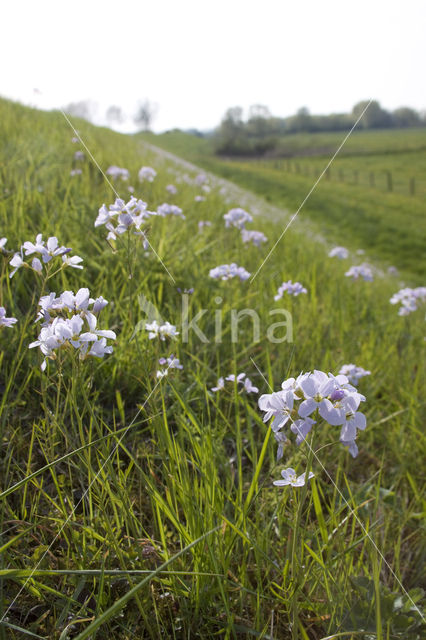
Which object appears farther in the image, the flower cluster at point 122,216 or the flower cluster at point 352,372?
the flower cluster at point 352,372

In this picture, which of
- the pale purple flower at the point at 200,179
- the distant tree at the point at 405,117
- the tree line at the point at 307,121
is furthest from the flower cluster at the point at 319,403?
the distant tree at the point at 405,117

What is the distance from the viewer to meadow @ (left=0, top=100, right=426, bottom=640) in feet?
3.87

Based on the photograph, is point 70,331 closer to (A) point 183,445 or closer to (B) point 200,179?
(A) point 183,445

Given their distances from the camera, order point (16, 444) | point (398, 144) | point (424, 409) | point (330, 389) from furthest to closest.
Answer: point (398, 144) < point (424, 409) < point (16, 444) < point (330, 389)

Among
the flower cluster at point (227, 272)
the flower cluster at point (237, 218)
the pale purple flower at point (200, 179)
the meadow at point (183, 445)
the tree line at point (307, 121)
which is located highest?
the tree line at point (307, 121)

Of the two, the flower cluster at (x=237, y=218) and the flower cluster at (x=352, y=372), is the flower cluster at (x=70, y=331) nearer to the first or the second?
the flower cluster at (x=352, y=372)

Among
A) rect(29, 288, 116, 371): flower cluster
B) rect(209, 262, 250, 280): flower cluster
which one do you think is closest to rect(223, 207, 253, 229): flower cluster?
rect(209, 262, 250, 280): flower cluster

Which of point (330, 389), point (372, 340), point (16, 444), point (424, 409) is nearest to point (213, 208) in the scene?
point (372, 340)

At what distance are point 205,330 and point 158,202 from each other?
6.54 ft

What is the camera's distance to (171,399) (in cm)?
198

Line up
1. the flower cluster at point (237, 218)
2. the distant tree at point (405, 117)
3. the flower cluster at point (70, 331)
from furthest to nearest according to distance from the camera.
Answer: the distant tree at point (405, 117) → the flower cluster at point (237, 218) → the flower cluster at point (70, 331)

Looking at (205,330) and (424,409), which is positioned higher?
(205,330)

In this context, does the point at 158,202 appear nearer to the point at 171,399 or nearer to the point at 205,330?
the point at 205,330

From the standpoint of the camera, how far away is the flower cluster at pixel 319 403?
0.97m
